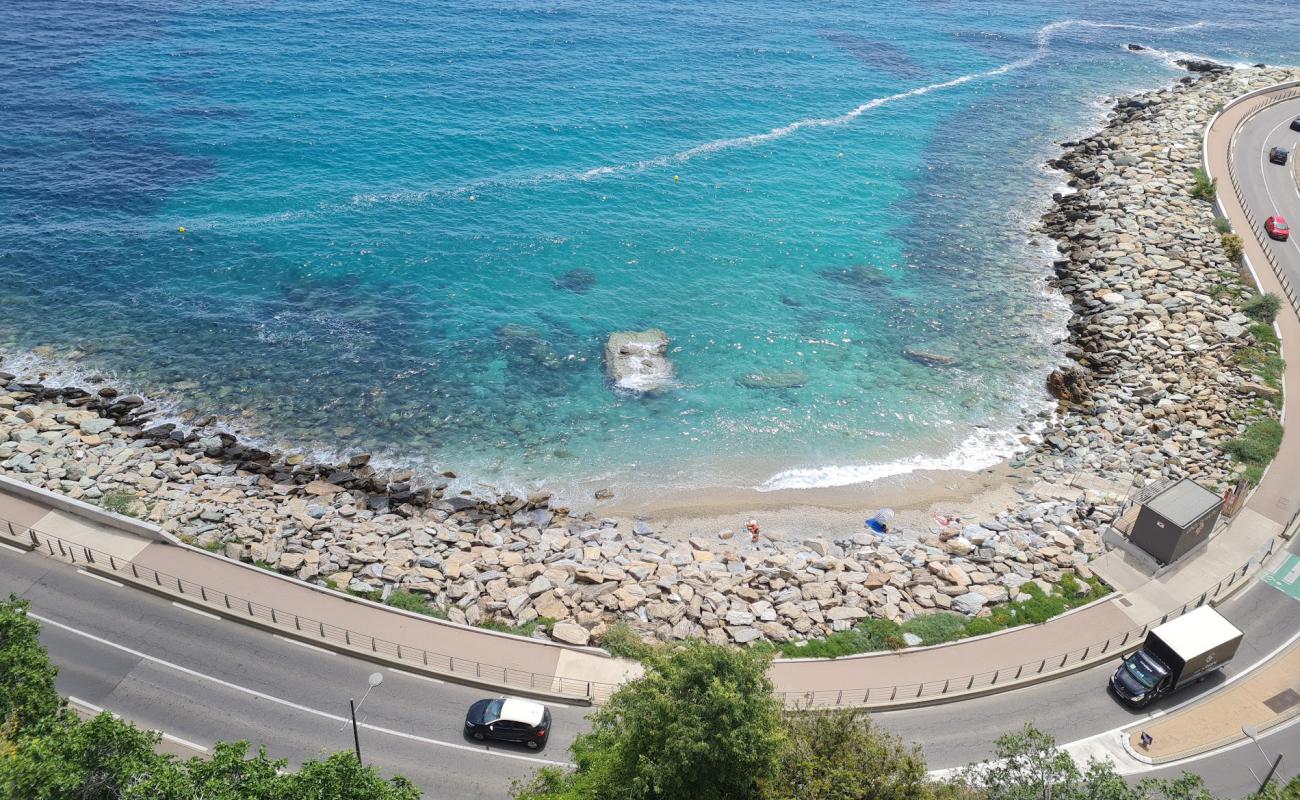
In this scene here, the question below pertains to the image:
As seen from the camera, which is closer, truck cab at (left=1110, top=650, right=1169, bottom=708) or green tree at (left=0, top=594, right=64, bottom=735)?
green tree at (left=0, top=594, right=64, bottom=735)

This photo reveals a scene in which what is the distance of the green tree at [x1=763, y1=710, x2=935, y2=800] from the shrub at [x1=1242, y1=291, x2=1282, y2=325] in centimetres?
4909

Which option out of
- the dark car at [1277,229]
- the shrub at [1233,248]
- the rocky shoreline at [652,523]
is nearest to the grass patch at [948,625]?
the rocky shoreline at [652,523]

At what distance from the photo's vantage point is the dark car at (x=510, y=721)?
109 ft

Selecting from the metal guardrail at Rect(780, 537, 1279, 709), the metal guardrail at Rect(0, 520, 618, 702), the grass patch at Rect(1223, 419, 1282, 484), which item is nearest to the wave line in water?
the metal guardrail at Rect(0, 520, 618, 702)

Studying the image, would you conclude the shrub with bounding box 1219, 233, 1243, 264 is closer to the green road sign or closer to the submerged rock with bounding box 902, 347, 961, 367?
the submerged rock with bounding box 902, 347, 961, 367

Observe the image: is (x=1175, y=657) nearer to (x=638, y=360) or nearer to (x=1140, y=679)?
(x=1140, y=679)

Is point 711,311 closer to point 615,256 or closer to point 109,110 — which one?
point 615,256

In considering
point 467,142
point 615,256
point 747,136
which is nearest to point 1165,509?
point 615,256

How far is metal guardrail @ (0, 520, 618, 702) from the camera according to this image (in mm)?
36281

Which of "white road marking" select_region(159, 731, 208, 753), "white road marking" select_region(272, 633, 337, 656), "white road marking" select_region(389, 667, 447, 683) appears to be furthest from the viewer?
"white road marking" select_region(272, 633, 337, 656)

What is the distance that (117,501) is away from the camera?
149ft

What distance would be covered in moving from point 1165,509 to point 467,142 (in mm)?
72430

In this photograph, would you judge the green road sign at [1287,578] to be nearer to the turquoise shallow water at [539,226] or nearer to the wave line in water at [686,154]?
the turquoise shallow water at [539,226]

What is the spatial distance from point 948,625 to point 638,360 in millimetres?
29737
